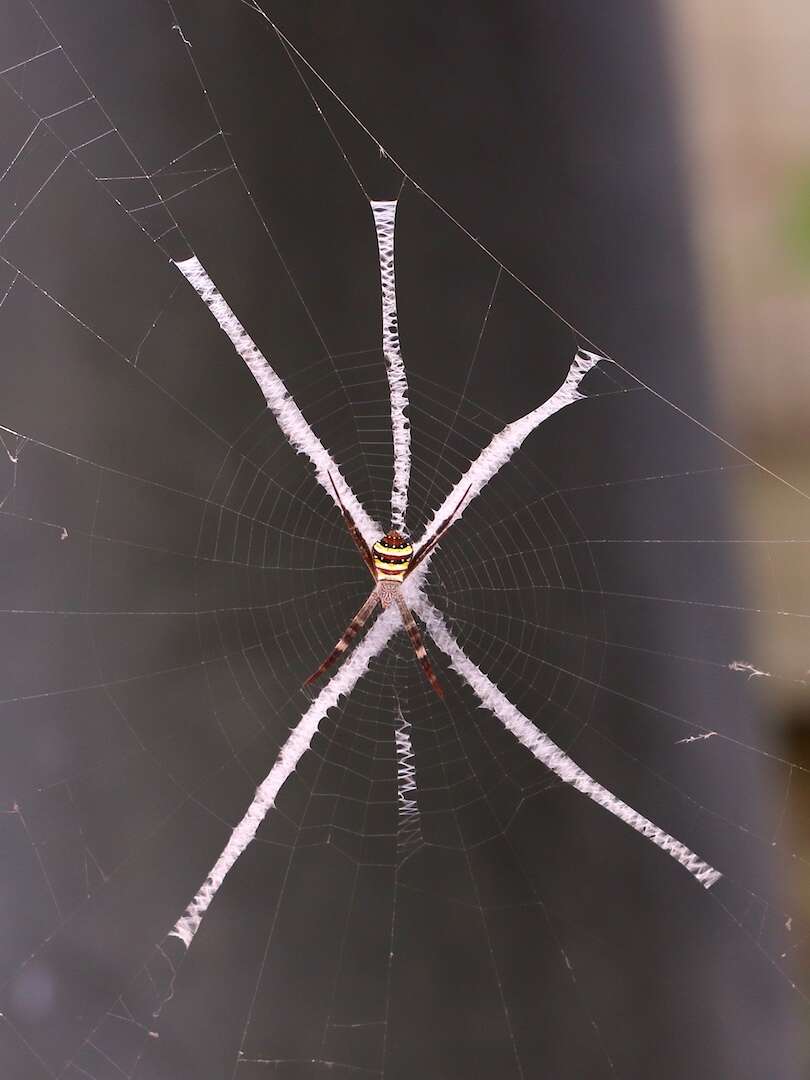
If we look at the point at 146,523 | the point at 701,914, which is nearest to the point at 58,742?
the point at 146,523

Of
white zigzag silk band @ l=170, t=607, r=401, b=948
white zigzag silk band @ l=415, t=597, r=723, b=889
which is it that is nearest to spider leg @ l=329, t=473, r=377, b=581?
white zigzag silk band @ l=170, t=607, r=401, b=948

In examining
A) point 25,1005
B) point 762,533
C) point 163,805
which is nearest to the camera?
point 25,1005

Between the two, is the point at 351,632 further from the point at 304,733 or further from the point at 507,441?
the point at 507,441


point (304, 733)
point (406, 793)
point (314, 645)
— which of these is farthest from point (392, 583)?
point (406, 793)

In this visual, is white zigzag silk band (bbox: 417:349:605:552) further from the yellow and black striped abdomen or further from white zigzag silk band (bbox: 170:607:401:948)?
white zigzag silk band (bbox: 170:607:401:948)

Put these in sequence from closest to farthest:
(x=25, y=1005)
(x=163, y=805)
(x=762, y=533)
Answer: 1. (x=25, y=1005)
2. (x=163, y=805)
3. (x=762, y=533)

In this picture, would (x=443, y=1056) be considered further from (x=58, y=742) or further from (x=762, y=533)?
(x=762, y=533)

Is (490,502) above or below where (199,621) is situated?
above
